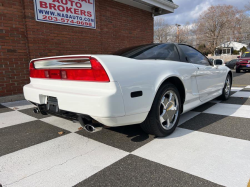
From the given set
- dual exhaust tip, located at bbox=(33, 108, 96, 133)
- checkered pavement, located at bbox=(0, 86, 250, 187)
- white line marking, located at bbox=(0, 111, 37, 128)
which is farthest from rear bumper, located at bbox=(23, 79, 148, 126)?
white line marking, located at bbox=(0, 111, 37, 128)

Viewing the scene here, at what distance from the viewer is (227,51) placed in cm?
4788

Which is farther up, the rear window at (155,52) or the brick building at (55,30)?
the brick building at (55,30)

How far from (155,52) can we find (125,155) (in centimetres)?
144

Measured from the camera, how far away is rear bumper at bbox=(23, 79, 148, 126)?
5.59 feet

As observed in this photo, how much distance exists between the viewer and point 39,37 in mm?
4918

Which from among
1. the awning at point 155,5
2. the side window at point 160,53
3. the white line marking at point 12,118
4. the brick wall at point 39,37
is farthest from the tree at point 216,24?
the white line marking at point 12,118

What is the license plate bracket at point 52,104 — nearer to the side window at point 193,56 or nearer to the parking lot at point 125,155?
the parking lot at point 125,155

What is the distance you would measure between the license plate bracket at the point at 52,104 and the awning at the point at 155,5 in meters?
5.74

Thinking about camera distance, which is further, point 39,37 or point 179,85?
point 39,37

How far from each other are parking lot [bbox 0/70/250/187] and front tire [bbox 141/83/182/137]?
0.13 meters

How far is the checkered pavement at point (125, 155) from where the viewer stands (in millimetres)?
1551

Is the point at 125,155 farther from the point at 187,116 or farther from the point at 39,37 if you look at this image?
the point at 39,37

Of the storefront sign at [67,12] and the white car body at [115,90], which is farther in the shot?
the storefront sign at [67,12]

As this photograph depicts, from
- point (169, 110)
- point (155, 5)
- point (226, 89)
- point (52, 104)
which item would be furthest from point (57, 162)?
point (155, 5)
